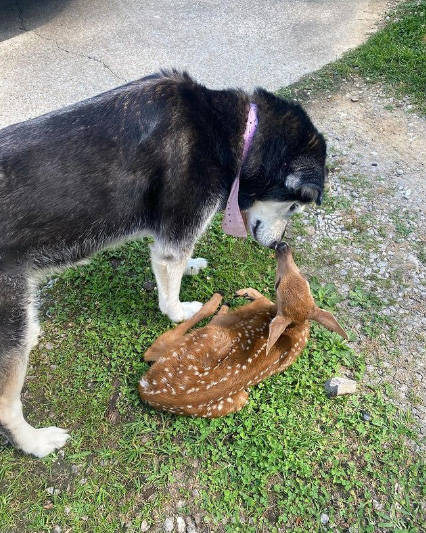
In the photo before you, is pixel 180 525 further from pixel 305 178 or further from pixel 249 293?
pixel 305 178

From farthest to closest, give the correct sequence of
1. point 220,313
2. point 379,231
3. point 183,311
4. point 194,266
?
point 379,231 → point 194,266 → point 183,311 → point 220,313

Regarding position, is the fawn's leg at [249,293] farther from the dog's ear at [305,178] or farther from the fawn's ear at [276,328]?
the dog's ear at [305,178]

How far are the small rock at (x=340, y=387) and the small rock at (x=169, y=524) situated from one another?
1.37 m

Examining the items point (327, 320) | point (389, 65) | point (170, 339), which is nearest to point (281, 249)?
point (327, 320)

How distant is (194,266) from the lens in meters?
4.07

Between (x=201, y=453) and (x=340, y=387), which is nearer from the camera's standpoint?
(x=201, y=453)

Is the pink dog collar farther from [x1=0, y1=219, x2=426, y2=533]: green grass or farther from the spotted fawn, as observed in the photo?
[x1=0, y1=219, x2=426, y2=533]: green grass

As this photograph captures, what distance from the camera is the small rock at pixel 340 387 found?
3.28m

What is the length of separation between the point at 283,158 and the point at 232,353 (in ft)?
4.48

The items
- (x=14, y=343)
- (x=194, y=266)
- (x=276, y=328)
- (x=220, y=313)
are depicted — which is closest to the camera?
(x=14, y=343)

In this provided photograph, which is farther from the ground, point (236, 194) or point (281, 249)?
point (236, 194)

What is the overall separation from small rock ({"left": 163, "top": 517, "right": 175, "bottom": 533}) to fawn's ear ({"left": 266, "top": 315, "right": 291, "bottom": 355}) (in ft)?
3.89

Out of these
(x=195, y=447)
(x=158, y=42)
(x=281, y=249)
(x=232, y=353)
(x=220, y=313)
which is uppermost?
(x=158, y=42)

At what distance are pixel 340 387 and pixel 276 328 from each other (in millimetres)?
754
